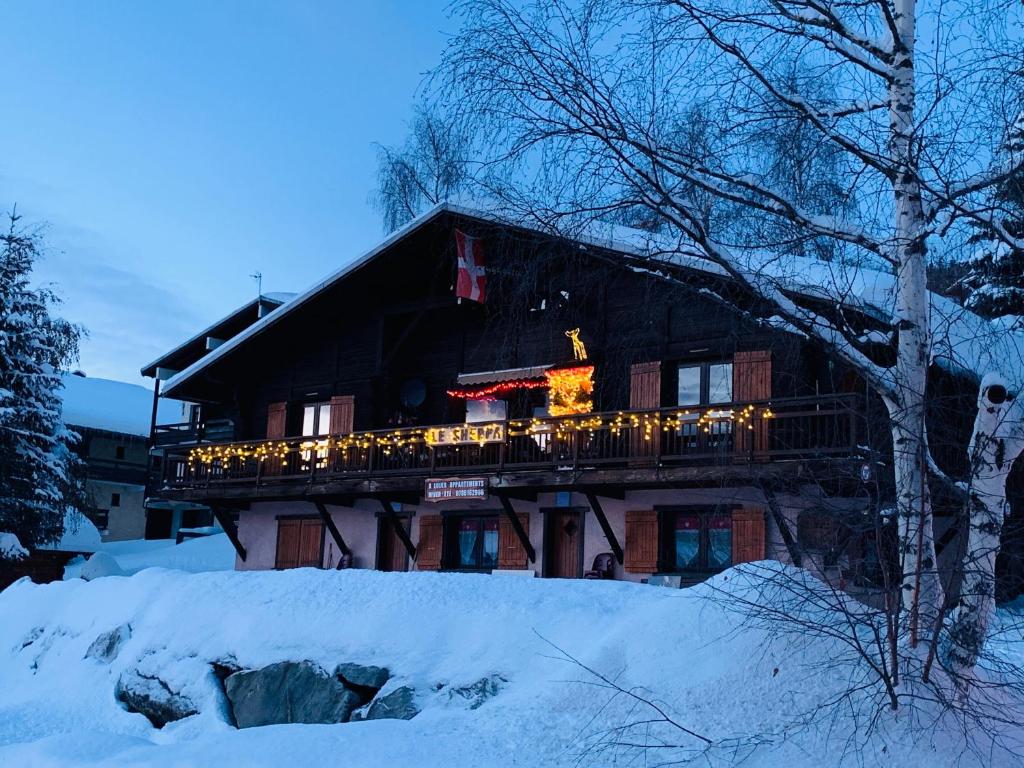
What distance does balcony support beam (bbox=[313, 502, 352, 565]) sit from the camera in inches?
906

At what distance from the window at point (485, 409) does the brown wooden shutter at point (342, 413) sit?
8.68 ft

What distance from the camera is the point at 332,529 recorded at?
23062mm

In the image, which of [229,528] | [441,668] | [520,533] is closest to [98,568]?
[229,528]

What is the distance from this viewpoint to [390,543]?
2305 centimetres

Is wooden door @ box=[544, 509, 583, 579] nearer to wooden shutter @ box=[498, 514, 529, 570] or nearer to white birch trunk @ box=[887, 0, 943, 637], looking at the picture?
wooden shutter @ box=[498, 514, 529, 570]

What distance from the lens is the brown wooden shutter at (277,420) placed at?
992 inches

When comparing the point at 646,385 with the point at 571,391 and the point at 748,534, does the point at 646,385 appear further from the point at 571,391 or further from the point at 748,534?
the point at 748,534

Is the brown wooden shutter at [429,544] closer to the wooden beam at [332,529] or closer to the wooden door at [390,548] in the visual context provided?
the wooden door at [390,548]

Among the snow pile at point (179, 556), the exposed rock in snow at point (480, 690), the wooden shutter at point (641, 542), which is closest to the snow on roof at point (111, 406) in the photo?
the snow pile at point (179, 556)

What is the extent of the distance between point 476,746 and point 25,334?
24.3 meters

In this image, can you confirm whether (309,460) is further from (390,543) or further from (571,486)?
(571,486)

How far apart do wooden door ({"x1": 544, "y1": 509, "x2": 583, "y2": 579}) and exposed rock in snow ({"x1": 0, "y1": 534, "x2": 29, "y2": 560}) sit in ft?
45.6

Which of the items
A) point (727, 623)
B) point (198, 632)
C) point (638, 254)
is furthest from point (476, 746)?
point (198, 632)

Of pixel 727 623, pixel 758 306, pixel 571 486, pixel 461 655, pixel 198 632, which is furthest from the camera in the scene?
pixel 571 486
